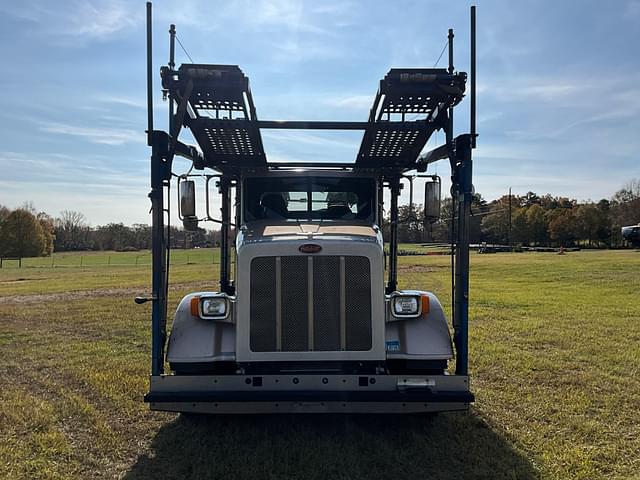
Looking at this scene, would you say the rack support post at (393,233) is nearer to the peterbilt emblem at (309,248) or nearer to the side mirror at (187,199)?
the peterbilt emblem at (309,248)

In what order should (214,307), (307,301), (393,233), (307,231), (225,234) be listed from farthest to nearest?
1. (393,233)
2. (225,234)
3. (307,231)
4. (214,307)
5. (307,301)

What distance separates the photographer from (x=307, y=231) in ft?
16.6

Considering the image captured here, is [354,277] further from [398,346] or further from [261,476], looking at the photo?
[261,476]

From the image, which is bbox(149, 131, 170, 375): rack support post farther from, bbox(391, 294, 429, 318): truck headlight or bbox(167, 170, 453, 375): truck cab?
bbox(391, 294, 429, 318): truck headlight

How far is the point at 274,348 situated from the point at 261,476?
100cm

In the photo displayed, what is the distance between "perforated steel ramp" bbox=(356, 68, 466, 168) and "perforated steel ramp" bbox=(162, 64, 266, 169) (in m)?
1.22

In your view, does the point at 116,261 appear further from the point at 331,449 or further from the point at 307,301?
the point at 307,301

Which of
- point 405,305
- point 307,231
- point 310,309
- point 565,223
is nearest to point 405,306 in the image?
point 405,305

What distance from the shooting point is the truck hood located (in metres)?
4.73

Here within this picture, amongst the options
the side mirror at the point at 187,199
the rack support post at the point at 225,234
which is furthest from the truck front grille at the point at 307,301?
the rack support post at the point at 225,234

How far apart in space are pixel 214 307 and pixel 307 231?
1.12 meters

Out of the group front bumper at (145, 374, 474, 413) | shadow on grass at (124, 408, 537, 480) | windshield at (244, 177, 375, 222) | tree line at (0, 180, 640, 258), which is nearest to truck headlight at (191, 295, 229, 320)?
front bumper at (145, 374, 474, 413)

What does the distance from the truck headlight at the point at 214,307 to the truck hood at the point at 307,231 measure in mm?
577

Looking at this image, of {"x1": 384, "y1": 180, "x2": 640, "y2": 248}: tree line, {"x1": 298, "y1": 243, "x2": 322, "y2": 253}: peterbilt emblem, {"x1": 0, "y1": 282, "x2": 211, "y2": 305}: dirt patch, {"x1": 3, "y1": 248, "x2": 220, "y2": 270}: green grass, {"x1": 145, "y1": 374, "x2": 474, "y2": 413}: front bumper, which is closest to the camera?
{"x1": 145, "y1": 374, "x2": 474, "y2": 413}: front bumper
